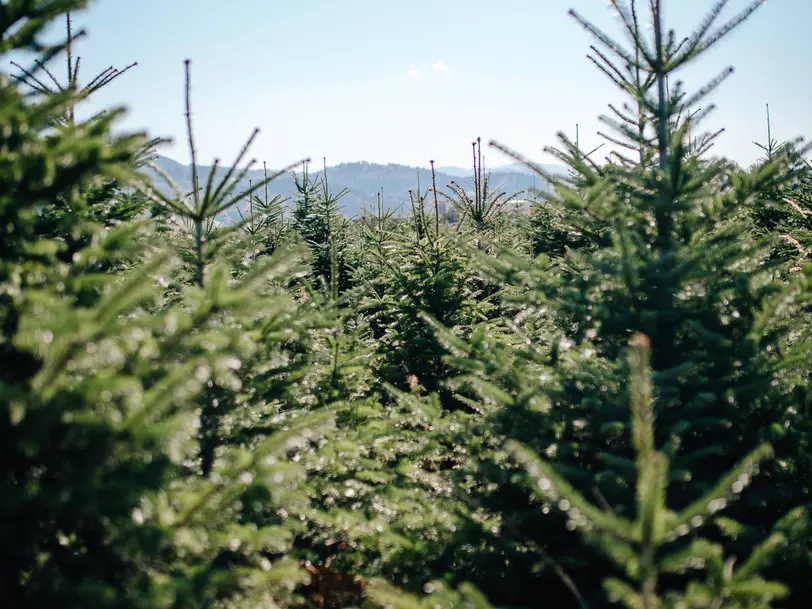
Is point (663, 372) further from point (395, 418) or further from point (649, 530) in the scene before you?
point (395, 418)

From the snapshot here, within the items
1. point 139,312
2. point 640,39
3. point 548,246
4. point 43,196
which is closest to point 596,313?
point 640,39

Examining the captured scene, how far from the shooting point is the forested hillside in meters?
2.12

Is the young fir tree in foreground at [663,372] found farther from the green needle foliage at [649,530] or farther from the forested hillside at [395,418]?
the green needle foliage at [649,530]

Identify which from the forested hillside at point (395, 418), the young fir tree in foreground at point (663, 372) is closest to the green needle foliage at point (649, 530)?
the forested hillside at point (395, 418)

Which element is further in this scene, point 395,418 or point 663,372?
point 395,418

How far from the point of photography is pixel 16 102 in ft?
A: 8.27

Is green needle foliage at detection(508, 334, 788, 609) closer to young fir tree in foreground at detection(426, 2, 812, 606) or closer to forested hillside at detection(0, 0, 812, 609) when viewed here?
forested hillside at detection(0, 0, 812, 609)

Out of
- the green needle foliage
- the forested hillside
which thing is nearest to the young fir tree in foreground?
the forested hillside

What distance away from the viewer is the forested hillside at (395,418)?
212cm

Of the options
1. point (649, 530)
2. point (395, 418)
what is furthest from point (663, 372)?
point (395, 418)

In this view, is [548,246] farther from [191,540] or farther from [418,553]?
[191,540]

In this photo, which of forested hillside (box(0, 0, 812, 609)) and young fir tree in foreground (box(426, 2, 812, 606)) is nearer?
forested hillside (box(0, 0, 812, 609))

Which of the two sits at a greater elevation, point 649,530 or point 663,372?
point 663,372

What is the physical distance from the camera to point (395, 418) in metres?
4.26
